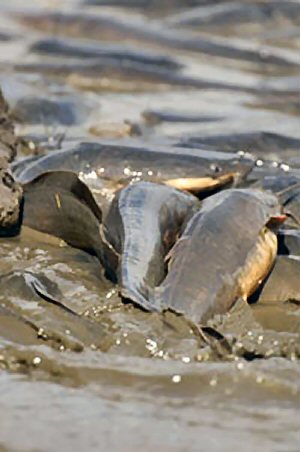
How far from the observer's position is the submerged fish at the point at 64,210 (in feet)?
14.2

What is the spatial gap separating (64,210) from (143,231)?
0.41 metres

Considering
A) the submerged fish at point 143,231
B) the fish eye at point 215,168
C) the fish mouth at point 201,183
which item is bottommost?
the fish mouth at point 201,183

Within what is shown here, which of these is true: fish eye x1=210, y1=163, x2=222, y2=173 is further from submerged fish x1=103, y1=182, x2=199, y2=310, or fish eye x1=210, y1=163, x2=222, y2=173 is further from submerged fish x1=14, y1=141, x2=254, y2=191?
submerged fish x1=103, y1=182, x2=199, y2=310

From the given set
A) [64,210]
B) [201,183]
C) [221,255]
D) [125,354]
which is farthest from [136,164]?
[125,354]

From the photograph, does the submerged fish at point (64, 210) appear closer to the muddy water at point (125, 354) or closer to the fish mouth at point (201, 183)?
the muddy water at point (125, 354)

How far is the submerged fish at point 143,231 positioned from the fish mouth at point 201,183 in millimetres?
370

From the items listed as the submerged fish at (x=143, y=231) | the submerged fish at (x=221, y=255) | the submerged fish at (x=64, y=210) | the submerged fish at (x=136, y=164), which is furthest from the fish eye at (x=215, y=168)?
the submerged fish at (x=64, y=210)

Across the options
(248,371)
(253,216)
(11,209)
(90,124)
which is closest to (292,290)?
(253,216)

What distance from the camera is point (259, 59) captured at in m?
10.5

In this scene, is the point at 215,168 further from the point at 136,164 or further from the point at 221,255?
the point at 221,255

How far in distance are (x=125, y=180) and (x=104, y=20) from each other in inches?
277

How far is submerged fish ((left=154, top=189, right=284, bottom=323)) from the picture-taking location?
3764 millimetres

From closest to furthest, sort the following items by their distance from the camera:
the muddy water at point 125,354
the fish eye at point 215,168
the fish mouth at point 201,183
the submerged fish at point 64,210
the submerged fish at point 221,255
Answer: the muddy water at point 125,354 < the submerged fish at point 221,255 < the submerged fish at point 64,210 < the fish mouth at point 201,183 < the fish eye at point 215,168

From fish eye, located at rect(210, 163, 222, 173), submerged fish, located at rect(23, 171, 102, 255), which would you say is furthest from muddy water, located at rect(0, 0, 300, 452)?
fish eye, located at rect(210, 163, 222, 173)
